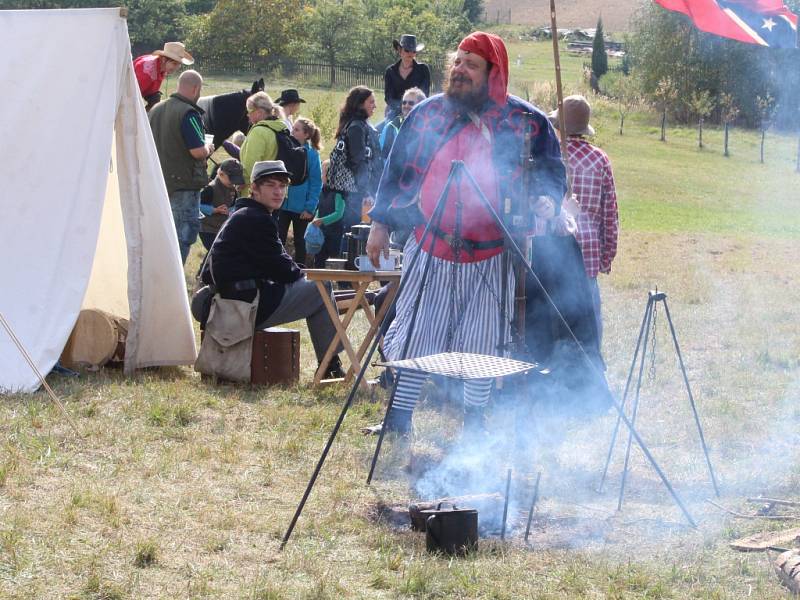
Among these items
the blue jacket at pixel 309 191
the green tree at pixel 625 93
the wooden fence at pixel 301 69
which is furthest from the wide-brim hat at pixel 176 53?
the green tree at pixel 625 93

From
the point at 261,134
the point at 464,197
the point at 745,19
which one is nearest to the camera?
the point at 464,197

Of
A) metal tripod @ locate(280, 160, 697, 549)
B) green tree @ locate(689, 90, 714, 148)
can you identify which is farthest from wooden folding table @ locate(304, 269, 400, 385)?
green tree @ locate(689, 90, 714, 148)

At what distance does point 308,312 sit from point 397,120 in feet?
9.03

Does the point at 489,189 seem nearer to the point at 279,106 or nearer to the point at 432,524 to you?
the point at 432,524

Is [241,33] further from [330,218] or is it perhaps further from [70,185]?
[70,185]

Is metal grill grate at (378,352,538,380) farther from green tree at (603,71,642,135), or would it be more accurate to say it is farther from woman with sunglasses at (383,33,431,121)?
green tree at (603,71,642,135)

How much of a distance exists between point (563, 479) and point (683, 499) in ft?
1.74

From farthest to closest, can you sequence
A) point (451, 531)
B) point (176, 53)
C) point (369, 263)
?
point (176, 53) → point (369, 263) → point (451, 531)

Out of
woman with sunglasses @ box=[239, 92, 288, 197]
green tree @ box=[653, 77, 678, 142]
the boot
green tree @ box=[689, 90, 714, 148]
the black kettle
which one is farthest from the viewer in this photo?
green tree @ box=[653, 77, 678, 142]

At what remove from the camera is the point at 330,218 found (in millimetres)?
8734

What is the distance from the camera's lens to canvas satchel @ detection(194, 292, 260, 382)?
6258mm

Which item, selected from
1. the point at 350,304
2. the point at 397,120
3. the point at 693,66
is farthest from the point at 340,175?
the point at 693,66

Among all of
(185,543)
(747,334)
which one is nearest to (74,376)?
(185,543)

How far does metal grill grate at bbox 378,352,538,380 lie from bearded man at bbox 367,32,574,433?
0.94ft
